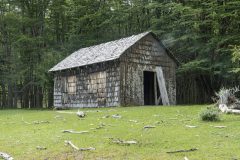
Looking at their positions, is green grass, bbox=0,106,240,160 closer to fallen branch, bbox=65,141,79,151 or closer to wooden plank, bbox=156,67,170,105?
fallen branch, bbox=65,141,79,151

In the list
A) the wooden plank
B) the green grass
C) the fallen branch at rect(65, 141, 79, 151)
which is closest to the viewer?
the green grass

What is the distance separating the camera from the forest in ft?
112

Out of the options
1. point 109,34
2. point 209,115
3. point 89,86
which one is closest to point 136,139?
point 209,115

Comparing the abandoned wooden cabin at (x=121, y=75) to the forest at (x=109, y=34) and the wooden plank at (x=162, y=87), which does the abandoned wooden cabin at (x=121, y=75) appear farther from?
the forest at (x=109, y=34)

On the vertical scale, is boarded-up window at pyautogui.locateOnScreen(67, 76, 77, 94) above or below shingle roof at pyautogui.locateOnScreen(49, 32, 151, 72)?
below

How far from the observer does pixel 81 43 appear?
149ft

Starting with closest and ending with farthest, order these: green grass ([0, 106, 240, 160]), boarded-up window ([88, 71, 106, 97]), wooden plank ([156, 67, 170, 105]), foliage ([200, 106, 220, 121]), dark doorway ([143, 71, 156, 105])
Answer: green grass ([0, 106, 240, 160]) < foliage ([200, 106, 220, 121]) < boarded-up window ([88, 71, 106, 97]) < wooden plank ([156, 67, 170, 105]) < dark doorway ([143, 71, 156, 105])

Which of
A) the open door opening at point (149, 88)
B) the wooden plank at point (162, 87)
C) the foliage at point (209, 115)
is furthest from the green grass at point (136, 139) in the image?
the open door opening at point (149, 88)

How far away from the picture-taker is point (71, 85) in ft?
105

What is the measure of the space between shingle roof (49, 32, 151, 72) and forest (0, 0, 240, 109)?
283 inches

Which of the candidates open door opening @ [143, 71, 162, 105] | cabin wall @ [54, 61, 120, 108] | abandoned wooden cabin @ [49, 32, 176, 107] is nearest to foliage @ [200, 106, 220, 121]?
abandoned wooden cabin @ [49, 32, 176, 107]

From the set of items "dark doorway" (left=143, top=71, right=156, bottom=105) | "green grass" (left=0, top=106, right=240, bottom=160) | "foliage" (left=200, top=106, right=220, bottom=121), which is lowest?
"green grass" (left=0, top=106, right=240, bottom=160)

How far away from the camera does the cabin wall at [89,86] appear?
89.6 feet

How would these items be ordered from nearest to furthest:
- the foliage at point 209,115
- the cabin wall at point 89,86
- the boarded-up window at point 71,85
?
the foliage at point 209,115 < the cabin wall at point 89,86 < the boarded-up window at point 71,85
